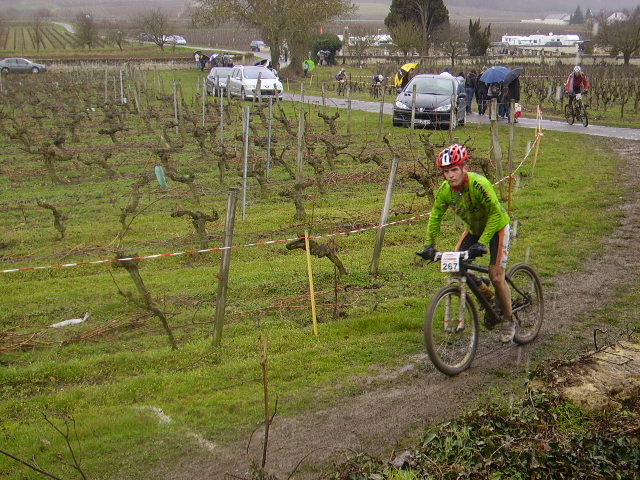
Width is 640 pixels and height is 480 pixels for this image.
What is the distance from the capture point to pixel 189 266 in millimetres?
11133

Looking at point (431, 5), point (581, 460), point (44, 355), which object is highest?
point (431, 5)

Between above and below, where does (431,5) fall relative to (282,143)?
above

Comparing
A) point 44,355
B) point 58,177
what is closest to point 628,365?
point 44,355

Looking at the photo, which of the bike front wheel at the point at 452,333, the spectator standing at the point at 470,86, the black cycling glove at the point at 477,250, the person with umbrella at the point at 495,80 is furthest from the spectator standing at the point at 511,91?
the black cycling glove at the point at 477,250

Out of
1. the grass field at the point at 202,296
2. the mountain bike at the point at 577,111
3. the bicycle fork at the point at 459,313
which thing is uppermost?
the mountain bike at the point at 577,111

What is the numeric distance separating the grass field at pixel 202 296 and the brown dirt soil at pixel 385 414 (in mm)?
223

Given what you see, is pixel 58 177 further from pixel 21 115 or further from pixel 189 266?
pixel 21 115

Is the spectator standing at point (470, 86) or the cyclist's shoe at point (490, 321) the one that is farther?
the spectator standing at point (470, 86)

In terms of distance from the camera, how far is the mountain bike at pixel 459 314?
6.44m

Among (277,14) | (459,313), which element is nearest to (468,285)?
(459,313)

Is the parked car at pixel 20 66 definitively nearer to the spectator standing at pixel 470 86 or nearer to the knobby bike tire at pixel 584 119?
the spectator standing at pixel 470 86

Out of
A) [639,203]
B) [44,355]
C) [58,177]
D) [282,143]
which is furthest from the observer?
[282,143]

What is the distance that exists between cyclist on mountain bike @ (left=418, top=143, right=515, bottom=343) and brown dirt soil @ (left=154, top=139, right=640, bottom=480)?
0.67 m

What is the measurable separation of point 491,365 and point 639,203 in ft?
26.7
